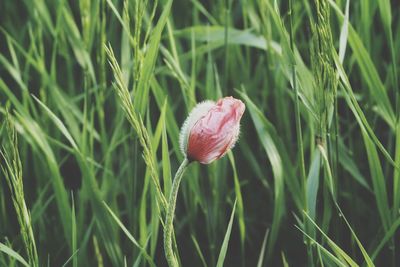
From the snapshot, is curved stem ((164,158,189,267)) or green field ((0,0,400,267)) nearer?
curved stem ((164,158,189,267))

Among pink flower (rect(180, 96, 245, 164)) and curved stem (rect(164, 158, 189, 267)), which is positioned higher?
pink flower (rect(180, 96, 245, 164))

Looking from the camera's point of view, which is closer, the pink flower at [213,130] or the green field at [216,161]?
the pink flower at [213,130]

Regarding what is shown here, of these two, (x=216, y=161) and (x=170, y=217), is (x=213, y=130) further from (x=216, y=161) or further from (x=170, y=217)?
(x=216, y=161)

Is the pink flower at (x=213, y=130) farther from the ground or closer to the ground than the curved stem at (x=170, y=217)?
farther from the ground

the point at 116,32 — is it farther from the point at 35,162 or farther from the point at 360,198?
the point at 360,198

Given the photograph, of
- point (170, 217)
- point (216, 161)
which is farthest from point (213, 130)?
point (216, 161)
